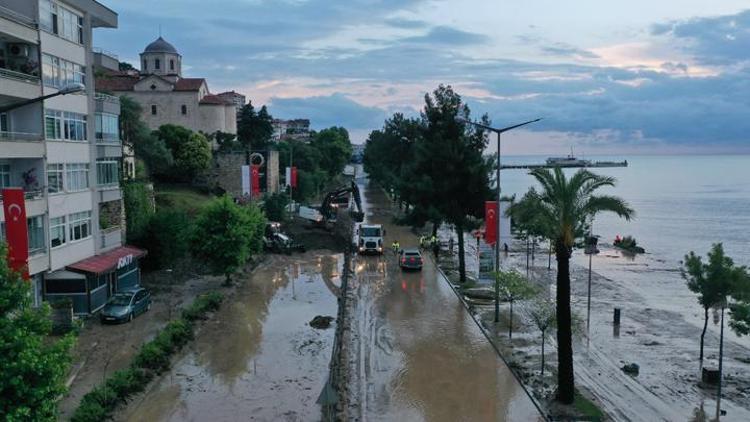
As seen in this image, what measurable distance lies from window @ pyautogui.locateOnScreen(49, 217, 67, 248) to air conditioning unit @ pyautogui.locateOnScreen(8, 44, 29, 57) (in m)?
7.41

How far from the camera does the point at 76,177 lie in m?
31.8

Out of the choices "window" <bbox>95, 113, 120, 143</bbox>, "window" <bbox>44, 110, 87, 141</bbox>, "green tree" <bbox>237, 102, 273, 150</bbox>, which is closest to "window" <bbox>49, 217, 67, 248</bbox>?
"window" <bbox>44, 110, 87, 141</bbox>

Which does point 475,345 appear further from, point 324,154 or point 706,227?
point 324,154

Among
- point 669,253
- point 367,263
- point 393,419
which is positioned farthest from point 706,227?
point 393,419

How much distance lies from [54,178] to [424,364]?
1917 cm

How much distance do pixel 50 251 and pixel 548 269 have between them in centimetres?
3665

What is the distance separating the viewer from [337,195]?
235 ft

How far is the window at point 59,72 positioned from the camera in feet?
94.5

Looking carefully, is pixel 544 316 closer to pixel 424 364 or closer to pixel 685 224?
pixel 424 364

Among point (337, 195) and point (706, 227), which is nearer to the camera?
point (337, 195)

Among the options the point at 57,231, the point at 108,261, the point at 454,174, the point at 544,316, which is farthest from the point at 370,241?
the point at 544,316

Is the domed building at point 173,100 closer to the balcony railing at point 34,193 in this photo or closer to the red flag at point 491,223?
the balcony railing at point 34,193

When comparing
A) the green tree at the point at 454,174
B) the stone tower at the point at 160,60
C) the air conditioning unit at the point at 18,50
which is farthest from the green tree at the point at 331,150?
the air conditioning unit at the point at 18,50

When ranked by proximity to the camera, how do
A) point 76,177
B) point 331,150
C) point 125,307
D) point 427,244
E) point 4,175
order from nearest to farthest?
point 4,175, point 125,307, point 76,177, point 427,244, point 331,150
